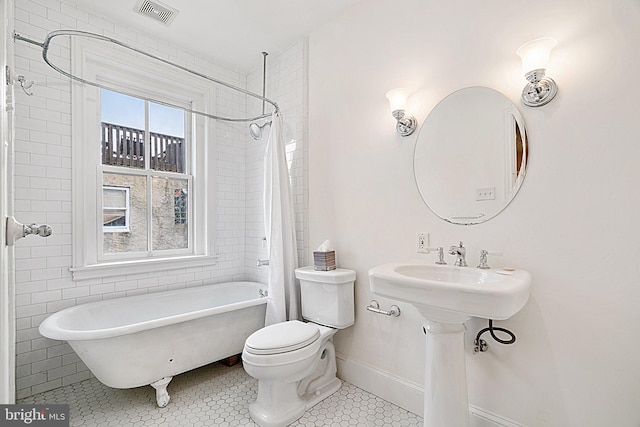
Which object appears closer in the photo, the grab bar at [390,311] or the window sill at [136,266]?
the grab bar at [390,311]

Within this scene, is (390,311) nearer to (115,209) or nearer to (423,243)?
(423,243)

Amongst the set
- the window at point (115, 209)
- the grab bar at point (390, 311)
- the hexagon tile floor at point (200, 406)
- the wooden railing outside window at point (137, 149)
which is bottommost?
the hexagon tile floor at point (200, 406)

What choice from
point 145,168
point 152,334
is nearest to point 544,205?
point 152,334

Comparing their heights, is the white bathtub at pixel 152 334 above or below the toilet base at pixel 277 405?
above

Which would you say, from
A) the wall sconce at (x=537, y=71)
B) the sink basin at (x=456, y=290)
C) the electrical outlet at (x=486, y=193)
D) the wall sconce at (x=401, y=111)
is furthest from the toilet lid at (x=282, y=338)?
the wall sconce at (x=537, y=71)

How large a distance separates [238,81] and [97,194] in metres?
1.75

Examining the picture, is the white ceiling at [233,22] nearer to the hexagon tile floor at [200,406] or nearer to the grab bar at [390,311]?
the grab bar at [390,311]

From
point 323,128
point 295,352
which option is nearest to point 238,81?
point 323,128

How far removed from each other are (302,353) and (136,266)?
1.61 meters

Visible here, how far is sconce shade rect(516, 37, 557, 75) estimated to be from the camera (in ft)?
4.74

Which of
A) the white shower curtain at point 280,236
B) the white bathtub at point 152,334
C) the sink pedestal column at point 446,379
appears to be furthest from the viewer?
the white shower curtain at point 280,236

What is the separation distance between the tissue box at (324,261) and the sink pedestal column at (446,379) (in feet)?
2.93

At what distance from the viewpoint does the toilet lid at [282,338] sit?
1807mm

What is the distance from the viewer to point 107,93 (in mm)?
2613
